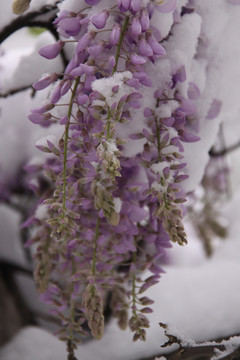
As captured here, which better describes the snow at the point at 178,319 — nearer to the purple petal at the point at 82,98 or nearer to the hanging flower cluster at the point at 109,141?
the hanging flower cluster at the point at 109,141

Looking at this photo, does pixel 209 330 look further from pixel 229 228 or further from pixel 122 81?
pixel 229 228

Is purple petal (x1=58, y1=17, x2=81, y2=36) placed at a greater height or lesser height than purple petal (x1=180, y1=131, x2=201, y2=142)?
greater

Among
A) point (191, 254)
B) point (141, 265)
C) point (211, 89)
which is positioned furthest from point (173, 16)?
point (191, 254)

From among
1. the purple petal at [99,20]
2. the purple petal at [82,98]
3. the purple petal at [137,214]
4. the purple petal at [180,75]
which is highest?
the purple petal at [99,20]

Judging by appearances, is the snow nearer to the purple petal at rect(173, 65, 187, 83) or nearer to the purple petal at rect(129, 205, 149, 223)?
the purple petal at rect(129, 205, 149, 223)

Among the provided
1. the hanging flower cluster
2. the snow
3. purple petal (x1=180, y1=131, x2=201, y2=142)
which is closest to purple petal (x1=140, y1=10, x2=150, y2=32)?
the hanging flower cluster

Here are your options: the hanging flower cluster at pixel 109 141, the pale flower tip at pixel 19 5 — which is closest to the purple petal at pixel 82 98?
the hanging flower cluster at pixel 109 141

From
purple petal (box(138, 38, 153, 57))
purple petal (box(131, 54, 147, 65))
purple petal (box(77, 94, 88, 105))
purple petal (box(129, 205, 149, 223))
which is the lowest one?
purple petal (box(129, 205, 149, 223))
